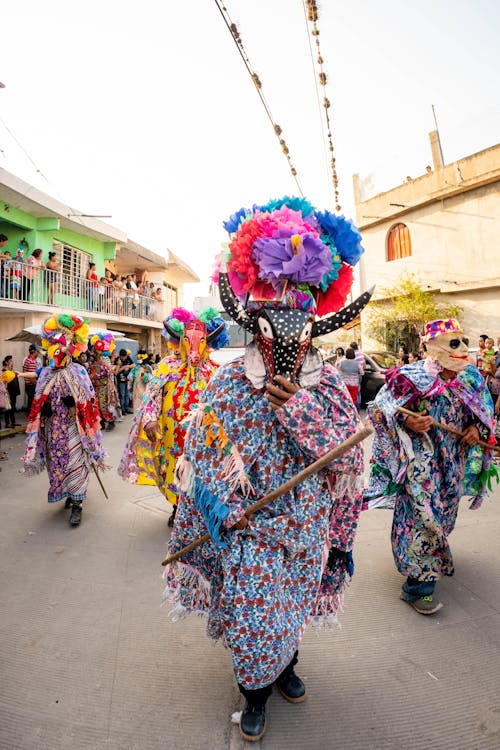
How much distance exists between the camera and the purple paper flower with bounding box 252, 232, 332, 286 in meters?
1.94

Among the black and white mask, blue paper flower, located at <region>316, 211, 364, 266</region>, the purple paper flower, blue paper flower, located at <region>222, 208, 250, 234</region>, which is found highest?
blue paper flower, located at <region>222, 208, 250, 234</region>

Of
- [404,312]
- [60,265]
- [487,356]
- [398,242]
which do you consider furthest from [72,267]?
[487,356]

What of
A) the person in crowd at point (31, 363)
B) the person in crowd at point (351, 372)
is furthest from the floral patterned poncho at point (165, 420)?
the person in crowd at point (31, 363)

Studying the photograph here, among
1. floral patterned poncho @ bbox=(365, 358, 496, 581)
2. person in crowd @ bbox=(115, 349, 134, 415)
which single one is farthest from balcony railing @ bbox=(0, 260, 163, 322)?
floral patterned poncho @ bbox=(365, 358, 496, 581)

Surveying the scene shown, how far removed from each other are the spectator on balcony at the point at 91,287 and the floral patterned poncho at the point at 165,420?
1262 cm

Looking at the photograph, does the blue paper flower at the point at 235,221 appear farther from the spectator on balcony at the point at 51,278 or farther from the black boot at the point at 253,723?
the spectator on balcony at the point at 51,278

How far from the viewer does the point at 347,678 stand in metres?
2.30

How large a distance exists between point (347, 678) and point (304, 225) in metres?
2.28

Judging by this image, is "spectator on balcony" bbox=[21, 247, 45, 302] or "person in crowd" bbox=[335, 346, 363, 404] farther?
"spectator on balcony" bbox=[21, 247, 45, 302]

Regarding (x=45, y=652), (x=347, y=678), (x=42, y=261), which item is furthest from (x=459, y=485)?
(x=42, y=261)

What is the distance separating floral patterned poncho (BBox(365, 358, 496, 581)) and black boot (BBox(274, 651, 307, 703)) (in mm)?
1148

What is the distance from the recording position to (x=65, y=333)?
4.76m

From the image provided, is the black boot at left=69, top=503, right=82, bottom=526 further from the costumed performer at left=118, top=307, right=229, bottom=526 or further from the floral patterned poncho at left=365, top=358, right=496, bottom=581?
the floral patterned poncho at left=365, top=358, right=496, bottom=581

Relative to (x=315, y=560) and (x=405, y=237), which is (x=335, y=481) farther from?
(x=405, y=237)
